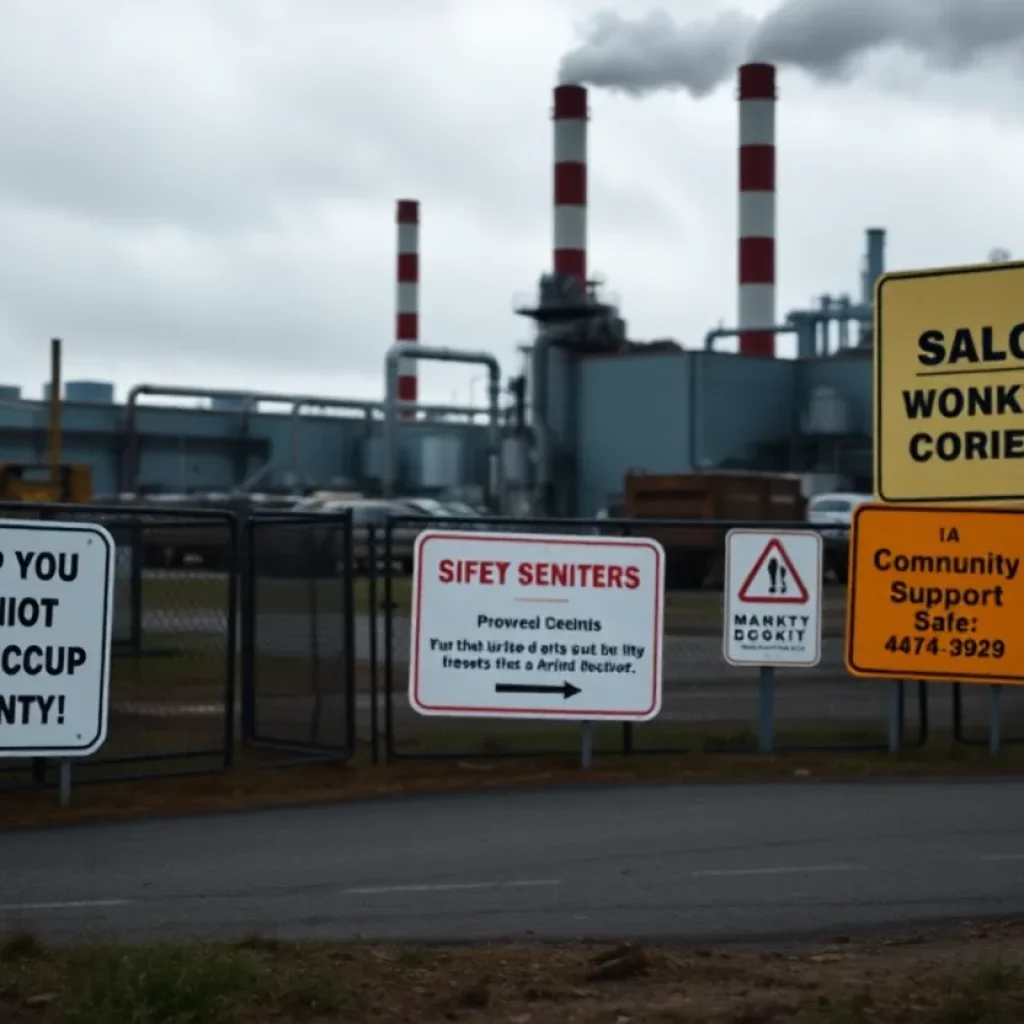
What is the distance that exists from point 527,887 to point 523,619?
4512mm

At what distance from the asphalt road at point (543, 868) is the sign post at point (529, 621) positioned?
101cm

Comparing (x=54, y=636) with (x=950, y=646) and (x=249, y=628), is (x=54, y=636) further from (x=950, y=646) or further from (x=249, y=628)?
A: (x=950, y=646)

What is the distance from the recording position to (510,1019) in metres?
6.31

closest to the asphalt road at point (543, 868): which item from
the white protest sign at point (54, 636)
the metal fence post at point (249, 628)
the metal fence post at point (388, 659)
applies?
the white protest sign at point (54, 636)

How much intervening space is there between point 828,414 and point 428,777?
46.7m

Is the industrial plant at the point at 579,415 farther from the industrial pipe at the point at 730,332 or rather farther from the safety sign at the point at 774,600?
the safety sign at the point at 774,600

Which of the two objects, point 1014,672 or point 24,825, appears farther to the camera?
point 24,825

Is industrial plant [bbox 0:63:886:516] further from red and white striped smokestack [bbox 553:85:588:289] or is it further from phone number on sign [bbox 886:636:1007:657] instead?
phone number on sign [bbox 886:636:1007:657]

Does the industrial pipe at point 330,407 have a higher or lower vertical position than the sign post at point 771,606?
higher

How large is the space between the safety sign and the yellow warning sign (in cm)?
815

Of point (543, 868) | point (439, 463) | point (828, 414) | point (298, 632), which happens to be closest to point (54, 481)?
point (298, 632)

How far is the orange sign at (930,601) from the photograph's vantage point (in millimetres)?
6863

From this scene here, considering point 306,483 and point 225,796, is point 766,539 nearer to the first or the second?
point 225,796

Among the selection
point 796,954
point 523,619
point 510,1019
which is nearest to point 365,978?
point 510,1019
